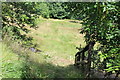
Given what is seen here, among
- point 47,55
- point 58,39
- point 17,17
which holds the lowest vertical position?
point 47,55

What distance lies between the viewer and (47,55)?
14656 millimetres

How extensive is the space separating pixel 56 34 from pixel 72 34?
2.37 metres

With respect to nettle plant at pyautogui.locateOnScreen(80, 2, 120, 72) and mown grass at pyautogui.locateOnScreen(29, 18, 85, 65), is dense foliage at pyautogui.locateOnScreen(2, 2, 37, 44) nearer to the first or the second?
nettle plant at pyautogui.locateOnScreen(80, 2, 120, 72)

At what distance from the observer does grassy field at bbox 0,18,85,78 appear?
7.31 metres

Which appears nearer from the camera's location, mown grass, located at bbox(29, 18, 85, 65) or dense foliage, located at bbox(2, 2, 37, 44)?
dense foliage, located at bbox(2, 2, 37, 44)

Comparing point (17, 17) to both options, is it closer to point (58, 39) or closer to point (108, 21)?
point (108, 21)

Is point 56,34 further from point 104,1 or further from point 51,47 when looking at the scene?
point 104,1

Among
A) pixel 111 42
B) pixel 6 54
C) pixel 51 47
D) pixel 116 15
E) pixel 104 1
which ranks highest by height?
pixel 104 1

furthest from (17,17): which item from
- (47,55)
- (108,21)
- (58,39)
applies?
(58,39)

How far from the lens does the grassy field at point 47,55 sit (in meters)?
7.31

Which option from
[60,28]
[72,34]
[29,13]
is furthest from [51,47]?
[29,13]

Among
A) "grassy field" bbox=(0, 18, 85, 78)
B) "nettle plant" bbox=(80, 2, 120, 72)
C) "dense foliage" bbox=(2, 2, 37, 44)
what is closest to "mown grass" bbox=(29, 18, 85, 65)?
"grassy field" bbox=(0, 18, 85, 78)

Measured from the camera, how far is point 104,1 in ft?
12.1

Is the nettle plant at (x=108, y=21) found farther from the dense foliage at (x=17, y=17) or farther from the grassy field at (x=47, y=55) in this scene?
the dense foliage at (x=17, y=17)
